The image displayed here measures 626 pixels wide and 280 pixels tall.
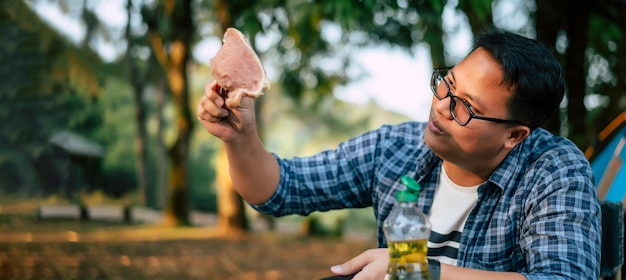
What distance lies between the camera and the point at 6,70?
10641mm

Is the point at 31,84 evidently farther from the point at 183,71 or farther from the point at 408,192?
the point at 408,192

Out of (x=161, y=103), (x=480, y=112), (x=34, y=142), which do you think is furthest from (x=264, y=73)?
(x=161, y=103)

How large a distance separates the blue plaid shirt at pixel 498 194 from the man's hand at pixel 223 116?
0.29m

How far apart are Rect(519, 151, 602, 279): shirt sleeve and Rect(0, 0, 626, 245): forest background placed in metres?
0.93

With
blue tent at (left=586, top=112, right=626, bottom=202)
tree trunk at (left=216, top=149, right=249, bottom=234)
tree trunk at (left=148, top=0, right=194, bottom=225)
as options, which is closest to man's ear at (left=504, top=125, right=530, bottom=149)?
blue tent at (left=586, top=112, right=626, bottom=202)

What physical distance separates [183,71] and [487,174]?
11.7 metres

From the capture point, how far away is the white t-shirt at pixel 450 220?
2.02m

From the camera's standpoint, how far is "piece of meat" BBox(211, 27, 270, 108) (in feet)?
5.58

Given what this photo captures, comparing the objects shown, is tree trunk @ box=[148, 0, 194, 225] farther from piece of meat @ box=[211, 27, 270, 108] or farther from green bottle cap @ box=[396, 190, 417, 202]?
green bottle cap @ box=[396, 190, 417, 202]

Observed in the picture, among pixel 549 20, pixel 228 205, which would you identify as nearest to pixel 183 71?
pixel 228 205

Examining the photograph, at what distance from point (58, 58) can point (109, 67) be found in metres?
6.95

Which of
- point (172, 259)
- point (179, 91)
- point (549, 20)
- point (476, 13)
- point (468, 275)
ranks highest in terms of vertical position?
point (179, 91)

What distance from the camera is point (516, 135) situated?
1.94 meters

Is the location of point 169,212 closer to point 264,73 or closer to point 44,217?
point 44,217
